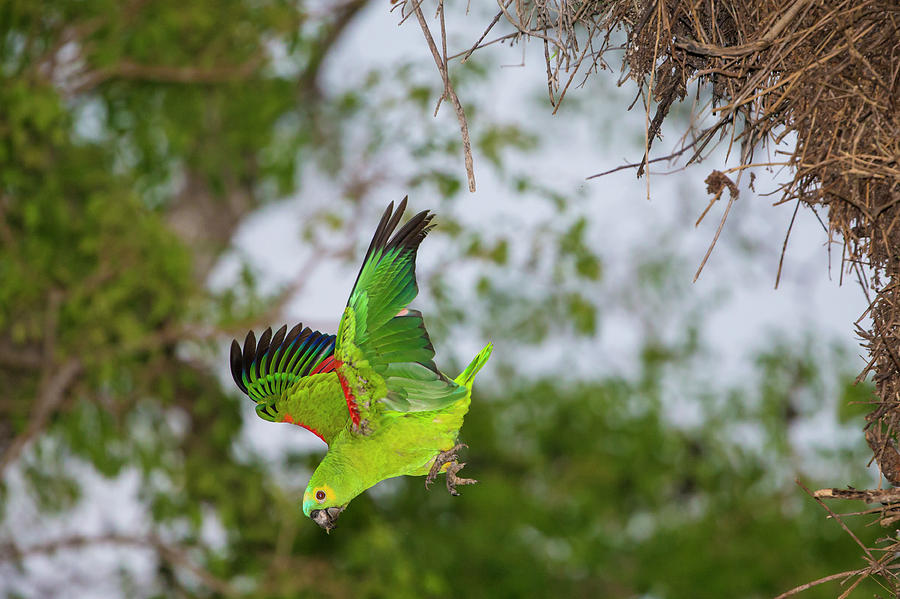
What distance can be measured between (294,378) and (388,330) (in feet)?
1.85

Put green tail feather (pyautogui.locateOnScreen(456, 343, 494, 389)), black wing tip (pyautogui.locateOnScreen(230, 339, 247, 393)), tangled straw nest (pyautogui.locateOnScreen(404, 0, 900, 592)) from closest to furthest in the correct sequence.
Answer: tangled straw nest (pyautogui.locateOnScreen(404, 0, 900, 592)) < green tail feather (pyautogui.locateOnScreen(456, 343, 494, 389)) < black wing tip (pyautogui.locateOnScreen(230, 339, 247, 393))

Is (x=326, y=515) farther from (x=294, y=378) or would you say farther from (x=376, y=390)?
(x=294, y=378)

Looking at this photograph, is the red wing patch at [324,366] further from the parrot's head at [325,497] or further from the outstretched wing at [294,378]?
the parrot's head at [325,497]

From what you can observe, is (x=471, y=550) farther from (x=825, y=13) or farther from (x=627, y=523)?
(x=825, y=13)

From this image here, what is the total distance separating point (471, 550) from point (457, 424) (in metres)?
6.24

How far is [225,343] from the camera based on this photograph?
6.14 meters

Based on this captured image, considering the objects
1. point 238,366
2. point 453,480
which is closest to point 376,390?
point 453,480

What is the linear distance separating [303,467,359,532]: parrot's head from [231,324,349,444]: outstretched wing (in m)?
0.19

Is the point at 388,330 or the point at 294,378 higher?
the point at 294,378

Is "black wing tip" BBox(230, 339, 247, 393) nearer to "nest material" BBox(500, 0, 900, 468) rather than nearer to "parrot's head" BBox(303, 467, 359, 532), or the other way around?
"parrot's head" BBox(303, 467, 359, 532)

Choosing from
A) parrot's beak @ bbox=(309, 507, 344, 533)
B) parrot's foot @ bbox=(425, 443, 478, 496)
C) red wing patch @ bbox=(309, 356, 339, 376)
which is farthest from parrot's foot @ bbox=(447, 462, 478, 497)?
red wing patch @ bbox=(309, 356, 339, 376)

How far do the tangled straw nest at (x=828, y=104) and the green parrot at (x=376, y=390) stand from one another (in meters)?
0.33

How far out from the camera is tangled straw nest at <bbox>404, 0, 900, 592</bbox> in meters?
1.87

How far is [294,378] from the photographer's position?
2.53 metres
